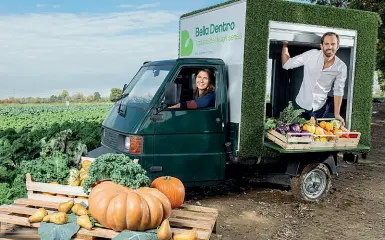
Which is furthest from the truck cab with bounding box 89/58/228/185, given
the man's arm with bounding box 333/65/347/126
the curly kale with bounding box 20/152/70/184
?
the man's arm with bounding box 333/65/347/126

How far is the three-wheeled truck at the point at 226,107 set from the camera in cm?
628

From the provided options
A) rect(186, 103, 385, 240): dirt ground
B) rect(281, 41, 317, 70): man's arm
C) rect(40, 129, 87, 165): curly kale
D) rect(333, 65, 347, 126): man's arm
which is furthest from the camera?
rect(281, 41, 317, 70): man's arm

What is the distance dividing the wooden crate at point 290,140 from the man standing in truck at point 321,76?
4.62 ft

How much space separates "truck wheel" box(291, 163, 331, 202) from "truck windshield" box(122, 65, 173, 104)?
116 inches

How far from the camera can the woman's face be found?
6.65 metres

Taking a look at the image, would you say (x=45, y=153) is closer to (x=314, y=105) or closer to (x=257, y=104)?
(x=257, y=104)

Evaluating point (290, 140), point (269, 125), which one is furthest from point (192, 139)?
point (290, 140)

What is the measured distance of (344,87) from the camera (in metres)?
8.21

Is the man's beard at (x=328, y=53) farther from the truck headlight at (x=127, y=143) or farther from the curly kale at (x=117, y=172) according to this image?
the curly kale at (x=117, y=172)

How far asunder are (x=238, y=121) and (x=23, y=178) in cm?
334

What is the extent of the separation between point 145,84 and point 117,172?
10.1ft

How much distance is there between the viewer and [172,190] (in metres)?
4.53

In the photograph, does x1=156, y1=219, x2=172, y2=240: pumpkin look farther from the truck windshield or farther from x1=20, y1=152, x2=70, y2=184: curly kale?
the truck windshield

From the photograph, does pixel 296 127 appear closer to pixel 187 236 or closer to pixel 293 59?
pixel 293 59
